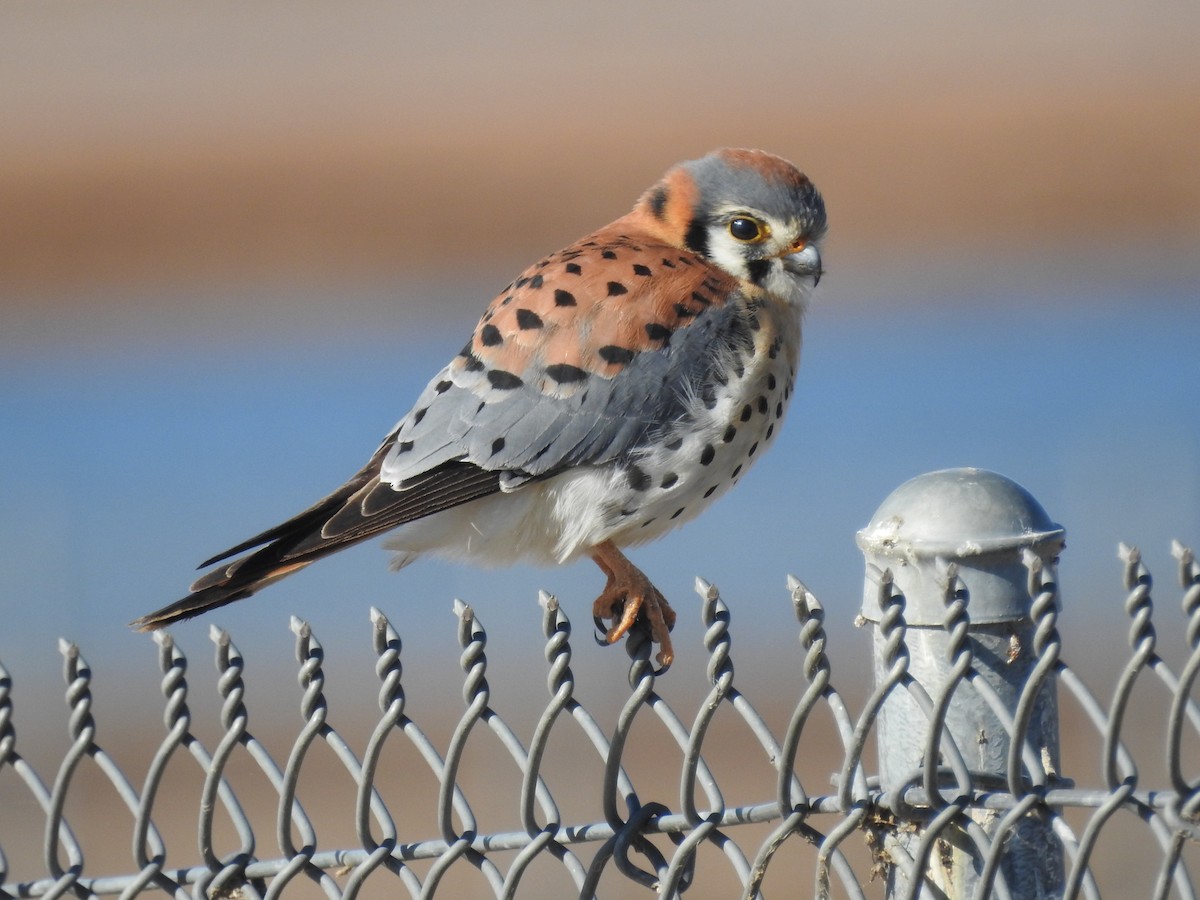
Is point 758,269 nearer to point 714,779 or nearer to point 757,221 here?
point 757,221

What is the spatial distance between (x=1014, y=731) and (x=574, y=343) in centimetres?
149

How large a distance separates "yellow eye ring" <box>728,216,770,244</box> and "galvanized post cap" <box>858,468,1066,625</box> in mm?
1527

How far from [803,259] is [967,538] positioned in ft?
5.15

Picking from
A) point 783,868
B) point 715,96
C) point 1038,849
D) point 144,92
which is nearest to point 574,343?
point 1038,849

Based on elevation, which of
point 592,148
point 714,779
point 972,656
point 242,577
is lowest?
point 714,779

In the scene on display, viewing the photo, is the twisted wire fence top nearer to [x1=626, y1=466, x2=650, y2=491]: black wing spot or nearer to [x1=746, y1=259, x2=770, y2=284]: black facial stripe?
[x1=626, y1=466, x2=650, y2=491]: black wing spot

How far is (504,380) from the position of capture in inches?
118

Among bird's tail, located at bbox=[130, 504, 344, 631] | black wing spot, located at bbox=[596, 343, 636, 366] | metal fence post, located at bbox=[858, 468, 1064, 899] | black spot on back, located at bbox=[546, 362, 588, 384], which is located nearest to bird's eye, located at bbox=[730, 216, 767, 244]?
black wing spot, located at bbox=[596, 343, 636, 366]

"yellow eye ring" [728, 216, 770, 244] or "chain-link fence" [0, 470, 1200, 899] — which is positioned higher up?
"yellow eye ring" [728, 216, 770, 244]

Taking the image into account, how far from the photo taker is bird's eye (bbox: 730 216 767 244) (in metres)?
3.36

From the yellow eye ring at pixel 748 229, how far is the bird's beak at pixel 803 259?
6 centimetres

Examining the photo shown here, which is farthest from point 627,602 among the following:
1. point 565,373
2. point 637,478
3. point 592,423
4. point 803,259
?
point 803,259

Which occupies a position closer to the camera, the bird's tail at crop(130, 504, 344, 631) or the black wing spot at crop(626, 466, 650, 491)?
the bird's tail at crop(130, 504, 344, 631)

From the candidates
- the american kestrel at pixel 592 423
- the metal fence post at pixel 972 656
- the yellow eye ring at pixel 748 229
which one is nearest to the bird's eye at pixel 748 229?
the yellow eye ring at pixel 748 229
